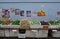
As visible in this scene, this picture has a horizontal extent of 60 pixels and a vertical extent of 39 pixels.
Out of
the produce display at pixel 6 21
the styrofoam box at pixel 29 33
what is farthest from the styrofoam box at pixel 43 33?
the produce display at pixel 6 21

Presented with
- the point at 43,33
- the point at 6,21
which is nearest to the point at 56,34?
the point at 43,33

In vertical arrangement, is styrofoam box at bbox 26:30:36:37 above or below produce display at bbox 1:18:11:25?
below

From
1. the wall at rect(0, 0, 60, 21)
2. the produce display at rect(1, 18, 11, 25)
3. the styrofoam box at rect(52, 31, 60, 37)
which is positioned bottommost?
the styrofoam box at rect(52, 31, 60, 37)

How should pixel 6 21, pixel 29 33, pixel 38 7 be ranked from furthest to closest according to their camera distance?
pixel 38 7 < pixel 6 21 < pixel 29 33

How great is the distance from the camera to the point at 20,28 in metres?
2.52

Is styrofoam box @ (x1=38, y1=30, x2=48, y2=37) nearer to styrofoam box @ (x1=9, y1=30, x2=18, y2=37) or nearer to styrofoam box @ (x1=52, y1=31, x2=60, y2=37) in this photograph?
styrofoam box @ (x1=52, y1=31, x2=60, y2=37)

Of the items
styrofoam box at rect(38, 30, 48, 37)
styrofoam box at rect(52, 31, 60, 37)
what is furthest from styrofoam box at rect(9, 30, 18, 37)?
styrofoam box at rect(52, 31, 60, 37)

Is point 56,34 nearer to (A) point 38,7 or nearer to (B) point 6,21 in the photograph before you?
(A) point 38,7

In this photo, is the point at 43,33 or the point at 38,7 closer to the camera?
the point at 43,33

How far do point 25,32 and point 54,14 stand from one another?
65 cm

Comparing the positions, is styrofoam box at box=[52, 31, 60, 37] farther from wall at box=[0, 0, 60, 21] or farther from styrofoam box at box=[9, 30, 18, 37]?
styrofoam box at box=[9, 30, 18, 37]

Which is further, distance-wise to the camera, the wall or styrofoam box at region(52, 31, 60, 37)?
the wall

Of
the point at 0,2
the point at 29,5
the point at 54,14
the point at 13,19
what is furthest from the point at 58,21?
the point at 0,2

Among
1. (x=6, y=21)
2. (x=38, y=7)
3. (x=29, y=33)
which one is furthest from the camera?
(x=38, y=7)
